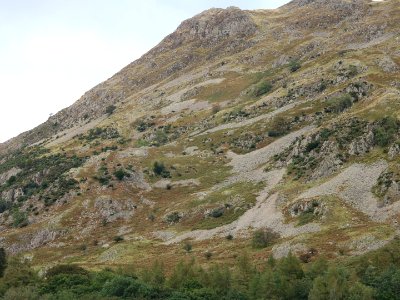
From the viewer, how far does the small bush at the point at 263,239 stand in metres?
109

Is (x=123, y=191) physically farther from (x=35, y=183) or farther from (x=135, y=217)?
(x=35, y=183)

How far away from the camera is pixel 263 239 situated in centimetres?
10950

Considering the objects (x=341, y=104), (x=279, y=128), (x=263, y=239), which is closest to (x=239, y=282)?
(x=263, y=239)

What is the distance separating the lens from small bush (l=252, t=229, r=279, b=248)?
356 feet

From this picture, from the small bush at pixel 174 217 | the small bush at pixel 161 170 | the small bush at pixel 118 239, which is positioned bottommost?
the small bush at pixel 174 217

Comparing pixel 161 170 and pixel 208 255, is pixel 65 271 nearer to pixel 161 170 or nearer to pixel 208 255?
pixel 208 255

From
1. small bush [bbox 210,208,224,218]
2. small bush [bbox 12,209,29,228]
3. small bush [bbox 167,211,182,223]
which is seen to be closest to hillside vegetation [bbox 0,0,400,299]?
small bush [bbox 210,208,224,218]

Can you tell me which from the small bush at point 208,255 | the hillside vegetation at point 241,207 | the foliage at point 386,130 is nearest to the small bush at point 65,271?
the hillside vegetation at point 241,207

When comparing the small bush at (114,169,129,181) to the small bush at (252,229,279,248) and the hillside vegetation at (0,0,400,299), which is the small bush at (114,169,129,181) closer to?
the hillside vegetation at (0,0,400,299)

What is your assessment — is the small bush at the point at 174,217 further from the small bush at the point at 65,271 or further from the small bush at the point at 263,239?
the small bush at the point at 65,271

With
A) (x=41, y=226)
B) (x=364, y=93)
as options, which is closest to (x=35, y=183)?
(x=41, y=226)

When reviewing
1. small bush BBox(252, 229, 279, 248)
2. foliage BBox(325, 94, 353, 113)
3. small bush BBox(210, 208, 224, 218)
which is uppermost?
foliage BBox(325, 94, 353, 113)

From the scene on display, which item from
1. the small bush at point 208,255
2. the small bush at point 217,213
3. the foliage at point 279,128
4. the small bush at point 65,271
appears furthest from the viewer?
the foliage at point 279,128

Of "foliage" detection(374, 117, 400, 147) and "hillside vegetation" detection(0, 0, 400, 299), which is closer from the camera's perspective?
"hillside vegetation" detection(0, 0, 400, 299)
